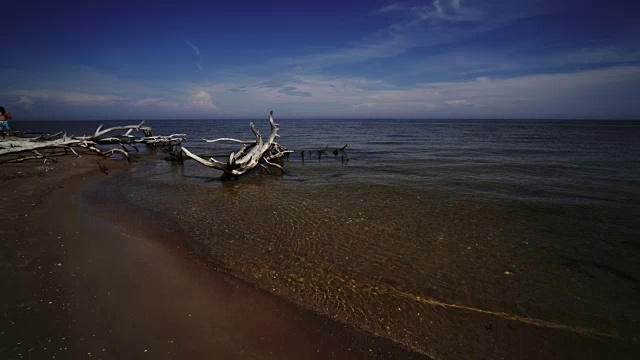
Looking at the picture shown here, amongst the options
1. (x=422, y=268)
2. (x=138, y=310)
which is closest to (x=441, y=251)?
(x=422, y=268)

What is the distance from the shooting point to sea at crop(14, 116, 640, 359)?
4176 mm

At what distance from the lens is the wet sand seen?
3.57m

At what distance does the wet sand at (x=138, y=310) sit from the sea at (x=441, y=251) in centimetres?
42

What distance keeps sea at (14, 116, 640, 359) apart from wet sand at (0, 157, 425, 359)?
415mm

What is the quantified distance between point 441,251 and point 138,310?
5963mm

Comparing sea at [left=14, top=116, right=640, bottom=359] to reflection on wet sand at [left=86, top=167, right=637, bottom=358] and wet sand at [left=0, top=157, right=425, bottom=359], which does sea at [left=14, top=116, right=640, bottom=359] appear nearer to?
A: reflection on wet sand at [left=86, top=167, right=637, bottom=358]

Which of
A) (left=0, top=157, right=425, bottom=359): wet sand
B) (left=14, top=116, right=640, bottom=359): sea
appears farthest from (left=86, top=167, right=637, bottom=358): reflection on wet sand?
(left=0, top=157, right=425, bottom=359): wet sand

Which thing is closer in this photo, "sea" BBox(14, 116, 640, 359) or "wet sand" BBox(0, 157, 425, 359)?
"wet sand" BBox(0, 157, 425, 359)

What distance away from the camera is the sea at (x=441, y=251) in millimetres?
4176

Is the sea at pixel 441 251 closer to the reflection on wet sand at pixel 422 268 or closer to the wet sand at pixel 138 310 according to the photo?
the reflection on wet sand at pixel 422 268

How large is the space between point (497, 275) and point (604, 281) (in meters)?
1.87

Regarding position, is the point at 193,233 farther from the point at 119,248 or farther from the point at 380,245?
the point at 380,245

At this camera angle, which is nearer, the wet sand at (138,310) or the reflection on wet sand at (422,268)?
the wet sand at (138,310)

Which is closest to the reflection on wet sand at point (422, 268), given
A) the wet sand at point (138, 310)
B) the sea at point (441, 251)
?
the sea at point (441, 251)
